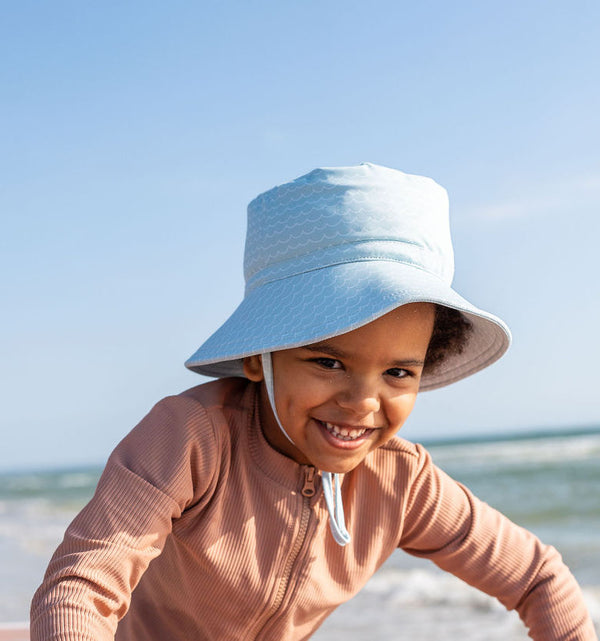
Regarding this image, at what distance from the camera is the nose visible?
131 cm

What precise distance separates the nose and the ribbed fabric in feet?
0.74

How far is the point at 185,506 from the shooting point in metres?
1.37

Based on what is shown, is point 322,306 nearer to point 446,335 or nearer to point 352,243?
point 352,243

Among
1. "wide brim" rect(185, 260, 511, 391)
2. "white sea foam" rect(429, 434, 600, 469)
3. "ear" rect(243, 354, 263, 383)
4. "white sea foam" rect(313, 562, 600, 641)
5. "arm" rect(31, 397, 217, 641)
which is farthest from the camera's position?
"white sea foam" rect(429, 434, 600, 469)

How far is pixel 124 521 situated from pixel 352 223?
608mm

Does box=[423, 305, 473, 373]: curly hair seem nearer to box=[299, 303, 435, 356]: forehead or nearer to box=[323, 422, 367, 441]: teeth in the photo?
box=[299, 303, 435, 356]: forehead

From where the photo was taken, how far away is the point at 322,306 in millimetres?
1309

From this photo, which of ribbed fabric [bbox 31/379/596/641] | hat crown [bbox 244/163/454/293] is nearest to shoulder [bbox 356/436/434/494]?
ribbed fabric [bbox 31/379/596/641]

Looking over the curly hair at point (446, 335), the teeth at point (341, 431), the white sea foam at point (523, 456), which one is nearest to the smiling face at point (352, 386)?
the teeth at point (341, 431)

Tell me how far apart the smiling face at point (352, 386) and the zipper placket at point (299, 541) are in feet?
0.17

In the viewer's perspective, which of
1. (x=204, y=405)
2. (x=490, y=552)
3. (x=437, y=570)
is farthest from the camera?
(x=437, y=570)

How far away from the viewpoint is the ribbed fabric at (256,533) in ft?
4.16

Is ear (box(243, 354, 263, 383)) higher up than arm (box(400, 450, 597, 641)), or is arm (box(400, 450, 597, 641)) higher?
ear (box(243, 354, 263, 383))

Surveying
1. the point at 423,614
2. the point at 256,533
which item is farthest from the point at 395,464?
the point at 423,614
